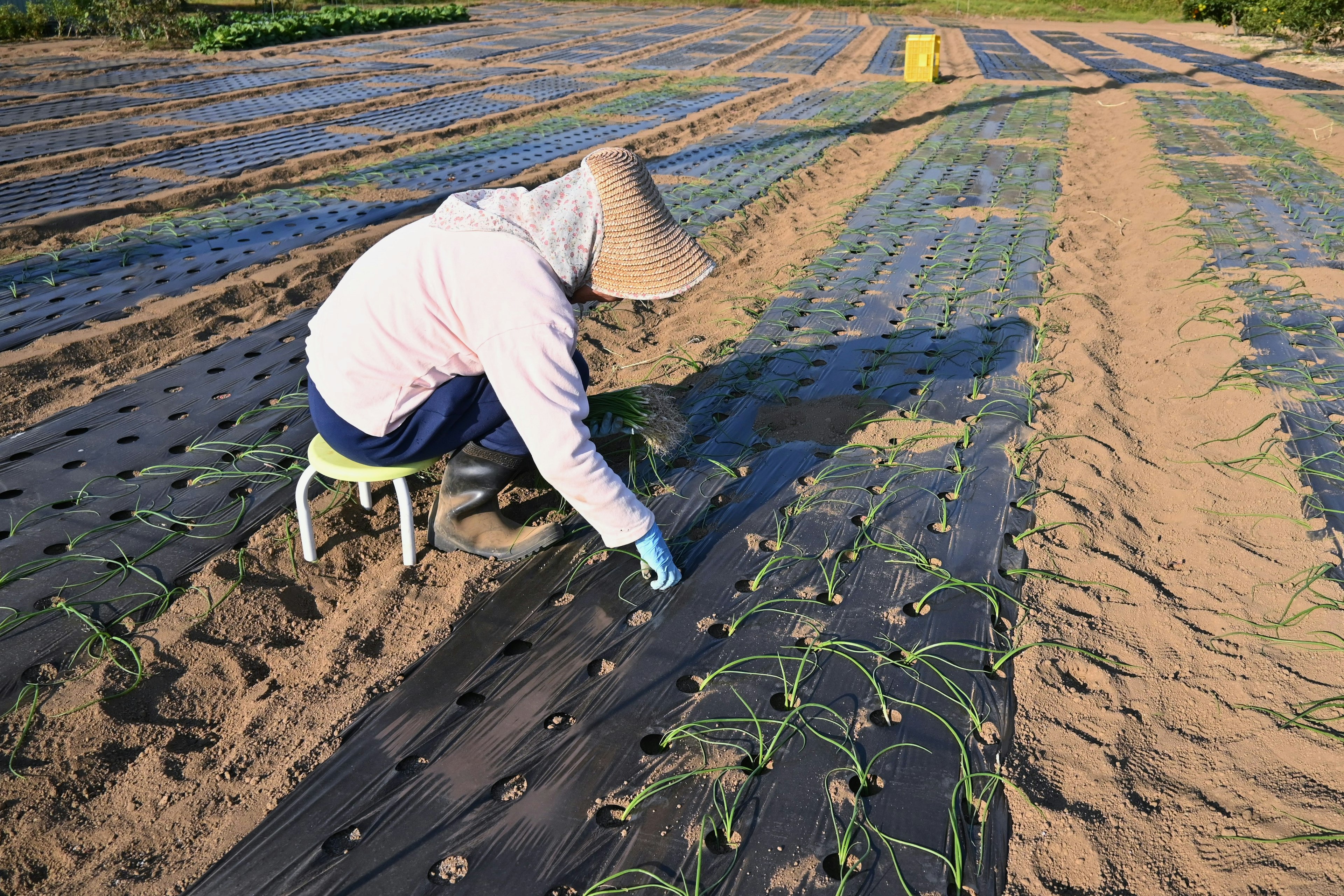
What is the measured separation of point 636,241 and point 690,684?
3.57 feet

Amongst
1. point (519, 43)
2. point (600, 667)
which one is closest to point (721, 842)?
point (600, 667)

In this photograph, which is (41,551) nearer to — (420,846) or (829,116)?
(420,846)

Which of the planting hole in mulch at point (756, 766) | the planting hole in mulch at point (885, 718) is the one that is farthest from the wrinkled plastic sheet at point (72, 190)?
the planting hole in mulch at point (885, 718)

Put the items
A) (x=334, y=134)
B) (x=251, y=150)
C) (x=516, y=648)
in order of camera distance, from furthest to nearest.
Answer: (x=334, y=134) → (x=251, y=150) → (x=516, y=648)

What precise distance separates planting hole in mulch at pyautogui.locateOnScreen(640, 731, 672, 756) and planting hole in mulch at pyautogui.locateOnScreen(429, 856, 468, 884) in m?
0.44

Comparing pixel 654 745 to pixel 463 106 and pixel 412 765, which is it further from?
pixel 463 106

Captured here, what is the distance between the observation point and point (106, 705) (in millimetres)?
2068

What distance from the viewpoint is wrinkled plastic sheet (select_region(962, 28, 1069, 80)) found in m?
13.2

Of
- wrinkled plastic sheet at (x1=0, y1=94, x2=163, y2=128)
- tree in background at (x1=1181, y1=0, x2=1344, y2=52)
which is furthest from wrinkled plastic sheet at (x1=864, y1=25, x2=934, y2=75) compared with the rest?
wrinkled plastic sheet at (x1=0, y1=94, x2=163, y2=128)

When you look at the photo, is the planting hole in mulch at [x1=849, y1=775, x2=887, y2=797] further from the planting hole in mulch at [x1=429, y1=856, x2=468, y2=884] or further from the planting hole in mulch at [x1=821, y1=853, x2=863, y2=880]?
the planting hole in mulch at [x1=429, y1=856, x2=468, y2=884]

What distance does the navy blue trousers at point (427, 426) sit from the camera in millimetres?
2229

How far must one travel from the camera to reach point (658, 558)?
2250 millimetres

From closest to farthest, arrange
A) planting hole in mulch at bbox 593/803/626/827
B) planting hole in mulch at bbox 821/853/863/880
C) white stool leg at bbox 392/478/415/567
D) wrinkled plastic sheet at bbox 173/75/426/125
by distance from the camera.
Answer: planting hole in mulch at bbox 821/853/863/880, planting hole in mulch at bbox 593/803/626/827, white stool leg at bbox 392/478/415/567, wrinkled plastic sheet at bbox 173/75/426/125

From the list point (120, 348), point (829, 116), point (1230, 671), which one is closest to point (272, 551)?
point (120, 348)
